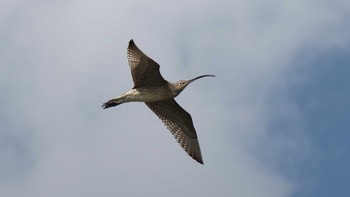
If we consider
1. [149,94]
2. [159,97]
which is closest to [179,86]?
[159,97]

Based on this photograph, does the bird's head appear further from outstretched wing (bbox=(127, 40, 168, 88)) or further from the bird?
outstretched wing (bbox=(127, 40, 168, 88))

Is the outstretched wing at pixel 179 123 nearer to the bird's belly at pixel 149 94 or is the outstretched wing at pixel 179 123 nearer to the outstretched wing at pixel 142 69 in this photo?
the bird's belly at pixel 149 94

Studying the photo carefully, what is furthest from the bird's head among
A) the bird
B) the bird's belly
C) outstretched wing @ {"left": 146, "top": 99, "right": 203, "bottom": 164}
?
outstretched wing @ {"left": 146, "top": 99, "right": 203, "bottom": 164}

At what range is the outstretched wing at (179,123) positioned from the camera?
2942 cm

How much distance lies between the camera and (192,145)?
2958cm

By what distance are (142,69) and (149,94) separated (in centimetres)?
101

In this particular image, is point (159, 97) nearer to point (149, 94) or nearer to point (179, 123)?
point (149, 94)

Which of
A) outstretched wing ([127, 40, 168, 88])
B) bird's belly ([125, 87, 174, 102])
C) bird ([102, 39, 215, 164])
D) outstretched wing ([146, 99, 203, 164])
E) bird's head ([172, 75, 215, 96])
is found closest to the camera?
outstretched wing ([127, 40, 168, 88])

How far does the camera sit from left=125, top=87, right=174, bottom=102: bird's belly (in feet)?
92.2

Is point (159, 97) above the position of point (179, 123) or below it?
above

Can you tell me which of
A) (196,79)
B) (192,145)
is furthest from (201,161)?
(196,79)

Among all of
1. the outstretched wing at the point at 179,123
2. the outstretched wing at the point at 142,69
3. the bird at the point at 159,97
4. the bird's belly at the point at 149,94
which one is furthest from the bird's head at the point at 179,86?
the outstretched wing at the point at 179,123

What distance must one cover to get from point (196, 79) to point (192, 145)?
216 cm

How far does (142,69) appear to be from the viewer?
90.5 ft
